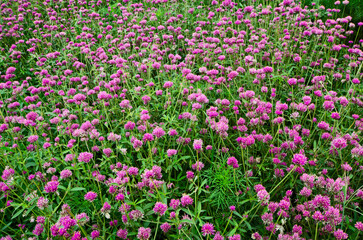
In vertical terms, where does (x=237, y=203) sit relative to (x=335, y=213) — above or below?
below

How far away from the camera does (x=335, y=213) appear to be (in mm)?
1751

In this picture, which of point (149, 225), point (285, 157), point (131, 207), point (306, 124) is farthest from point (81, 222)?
point (306, 124)

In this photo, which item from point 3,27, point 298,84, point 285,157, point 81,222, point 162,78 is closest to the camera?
point 81,222

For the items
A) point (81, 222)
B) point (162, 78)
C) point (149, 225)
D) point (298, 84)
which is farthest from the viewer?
Result: point (162, 78)

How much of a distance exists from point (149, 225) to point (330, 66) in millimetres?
3362

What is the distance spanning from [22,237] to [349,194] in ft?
9.44

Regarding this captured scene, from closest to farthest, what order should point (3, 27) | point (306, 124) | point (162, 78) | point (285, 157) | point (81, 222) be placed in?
point (81, 222), point (285, 157), point (306, 124), point (162, 78), point (3, 27)

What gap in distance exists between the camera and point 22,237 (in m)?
2.29

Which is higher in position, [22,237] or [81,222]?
[81,222]

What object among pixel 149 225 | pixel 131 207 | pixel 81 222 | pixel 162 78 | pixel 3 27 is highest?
pixel 3 27

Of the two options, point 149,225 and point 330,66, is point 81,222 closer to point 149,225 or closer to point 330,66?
point 149,225

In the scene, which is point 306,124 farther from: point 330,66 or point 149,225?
point 149,225

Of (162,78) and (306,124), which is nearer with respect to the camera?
(306,124)

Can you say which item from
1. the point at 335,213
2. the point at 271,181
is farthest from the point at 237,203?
the point at 335,213
